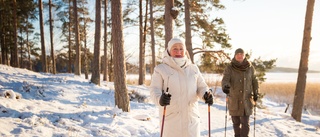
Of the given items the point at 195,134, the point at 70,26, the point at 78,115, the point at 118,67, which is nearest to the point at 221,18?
the point at 118,67

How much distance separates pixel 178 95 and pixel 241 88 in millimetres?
2833

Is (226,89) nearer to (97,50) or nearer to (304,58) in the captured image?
(304,58)

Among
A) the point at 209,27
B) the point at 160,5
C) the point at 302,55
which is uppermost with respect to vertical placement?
the point at 160,5

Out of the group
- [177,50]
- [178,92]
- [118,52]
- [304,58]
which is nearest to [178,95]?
[178,92]

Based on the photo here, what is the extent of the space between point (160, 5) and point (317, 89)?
1340cm

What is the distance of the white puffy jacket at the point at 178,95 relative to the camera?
9.84 feet

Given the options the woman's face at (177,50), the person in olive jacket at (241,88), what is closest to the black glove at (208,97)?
the woman's face at (177,50)

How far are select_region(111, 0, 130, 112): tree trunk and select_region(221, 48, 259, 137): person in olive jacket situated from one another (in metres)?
3.06

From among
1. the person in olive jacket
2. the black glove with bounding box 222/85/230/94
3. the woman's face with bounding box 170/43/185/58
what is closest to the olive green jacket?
the person in olive jacket

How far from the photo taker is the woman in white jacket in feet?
9.85

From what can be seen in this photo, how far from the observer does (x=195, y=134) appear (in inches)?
121

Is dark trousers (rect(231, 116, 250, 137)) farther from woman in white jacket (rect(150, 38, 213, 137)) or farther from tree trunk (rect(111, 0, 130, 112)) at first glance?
tree trunk (rect(111, 0, 130, 112))

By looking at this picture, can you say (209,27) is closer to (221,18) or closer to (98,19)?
(221,18)

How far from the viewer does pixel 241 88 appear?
5367 mm
